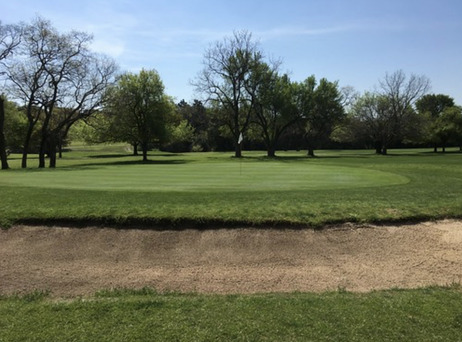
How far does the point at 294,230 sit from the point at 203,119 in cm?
9200

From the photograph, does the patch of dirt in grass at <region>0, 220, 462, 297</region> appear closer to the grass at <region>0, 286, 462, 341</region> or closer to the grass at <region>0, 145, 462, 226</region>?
the grass at <region>0, 145, 462, 226</region>

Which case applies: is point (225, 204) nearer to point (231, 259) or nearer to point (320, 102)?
point (231, 259)

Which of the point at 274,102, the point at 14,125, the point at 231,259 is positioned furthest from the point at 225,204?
the point at 14,125

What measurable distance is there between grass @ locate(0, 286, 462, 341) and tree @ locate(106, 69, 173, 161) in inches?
1971

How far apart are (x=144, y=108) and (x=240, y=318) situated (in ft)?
176

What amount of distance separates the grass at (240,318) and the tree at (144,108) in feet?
164

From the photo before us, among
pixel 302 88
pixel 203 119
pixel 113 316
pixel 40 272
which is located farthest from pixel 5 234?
pixel 203 119

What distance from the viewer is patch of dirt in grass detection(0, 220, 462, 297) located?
7273 millimetres

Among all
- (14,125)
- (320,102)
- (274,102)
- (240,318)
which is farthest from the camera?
(14,125)

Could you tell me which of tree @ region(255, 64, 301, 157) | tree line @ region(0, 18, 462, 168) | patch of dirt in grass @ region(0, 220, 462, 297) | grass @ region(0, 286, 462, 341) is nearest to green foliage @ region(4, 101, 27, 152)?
tree line @ region(0, 18, 462, 168)

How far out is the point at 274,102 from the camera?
5969cm

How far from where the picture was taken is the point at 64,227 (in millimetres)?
9883

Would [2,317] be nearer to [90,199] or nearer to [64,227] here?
[64,227]

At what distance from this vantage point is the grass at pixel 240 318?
451 cm
